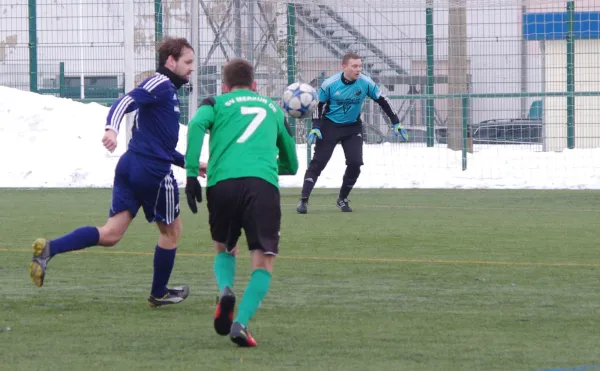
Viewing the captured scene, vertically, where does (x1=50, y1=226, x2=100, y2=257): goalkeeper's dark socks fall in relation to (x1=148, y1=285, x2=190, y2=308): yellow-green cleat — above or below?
above

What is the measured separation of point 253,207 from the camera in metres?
6.50

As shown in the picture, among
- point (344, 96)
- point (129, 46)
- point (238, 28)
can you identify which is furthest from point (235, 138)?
point (238, 28)

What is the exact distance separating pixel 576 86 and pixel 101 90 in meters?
9.09

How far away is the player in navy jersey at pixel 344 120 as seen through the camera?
15.2m

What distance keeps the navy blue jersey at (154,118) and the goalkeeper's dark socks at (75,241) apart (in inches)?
22.1

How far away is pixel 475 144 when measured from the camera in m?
23.0

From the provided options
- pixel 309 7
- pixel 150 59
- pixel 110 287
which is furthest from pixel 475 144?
pixel 110 287

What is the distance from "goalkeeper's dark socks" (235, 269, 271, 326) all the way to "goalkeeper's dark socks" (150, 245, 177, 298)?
1359 millimetres

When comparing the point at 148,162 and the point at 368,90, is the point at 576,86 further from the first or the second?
the point at 148,162

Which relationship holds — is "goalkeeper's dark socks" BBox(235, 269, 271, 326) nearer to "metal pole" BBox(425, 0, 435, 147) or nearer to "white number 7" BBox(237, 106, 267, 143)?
"white number 7" BBox(237, 106, 267, 143)

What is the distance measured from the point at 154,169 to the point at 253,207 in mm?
1402

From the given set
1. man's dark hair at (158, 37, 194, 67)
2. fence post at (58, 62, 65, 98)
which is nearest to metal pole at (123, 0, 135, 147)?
fence post at (58, 62, 65, 98)

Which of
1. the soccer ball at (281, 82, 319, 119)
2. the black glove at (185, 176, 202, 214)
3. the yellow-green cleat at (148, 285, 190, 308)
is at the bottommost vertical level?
the yellow-green cleat at (148, 285, 190, 308)

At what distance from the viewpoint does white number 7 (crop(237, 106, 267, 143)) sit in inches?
258
